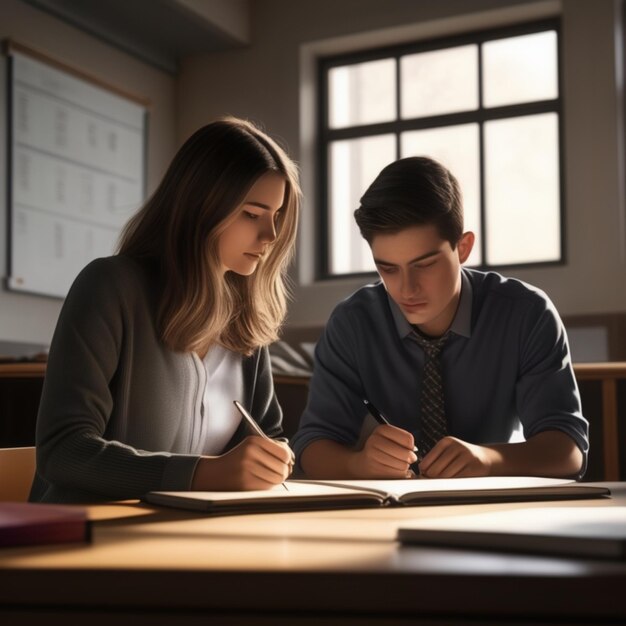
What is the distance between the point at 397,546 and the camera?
0.65 metres

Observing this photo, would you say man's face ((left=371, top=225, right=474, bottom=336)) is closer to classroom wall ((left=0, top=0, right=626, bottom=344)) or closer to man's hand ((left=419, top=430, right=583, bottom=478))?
man's hand ((left=419, top=430, right=583, bottom=478))

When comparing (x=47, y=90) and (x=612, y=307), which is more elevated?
(x=47, y=90)

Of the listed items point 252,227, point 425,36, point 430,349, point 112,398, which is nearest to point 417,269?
point 430,349

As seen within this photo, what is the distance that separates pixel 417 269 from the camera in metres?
1.70

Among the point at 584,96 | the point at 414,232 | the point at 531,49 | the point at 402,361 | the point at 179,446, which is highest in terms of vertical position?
the point at 531,49

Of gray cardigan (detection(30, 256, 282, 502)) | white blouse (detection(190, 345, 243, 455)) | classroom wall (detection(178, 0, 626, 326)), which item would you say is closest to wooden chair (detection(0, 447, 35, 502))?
gray cardigan (detection(30, 256, 282, 502))

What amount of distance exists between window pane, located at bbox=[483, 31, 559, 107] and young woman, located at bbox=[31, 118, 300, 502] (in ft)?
13.6

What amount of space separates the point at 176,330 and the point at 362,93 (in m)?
4.77

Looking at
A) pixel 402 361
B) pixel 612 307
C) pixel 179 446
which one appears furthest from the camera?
pixel 612 307

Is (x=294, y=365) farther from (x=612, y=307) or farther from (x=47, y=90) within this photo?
(x=47, y=90)

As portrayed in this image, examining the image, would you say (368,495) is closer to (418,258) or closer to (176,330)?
(176,330)

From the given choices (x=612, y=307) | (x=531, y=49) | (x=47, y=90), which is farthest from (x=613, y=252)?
(x=47, y=90)

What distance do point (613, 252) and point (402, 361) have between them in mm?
3524

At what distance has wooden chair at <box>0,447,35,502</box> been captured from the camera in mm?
1361
